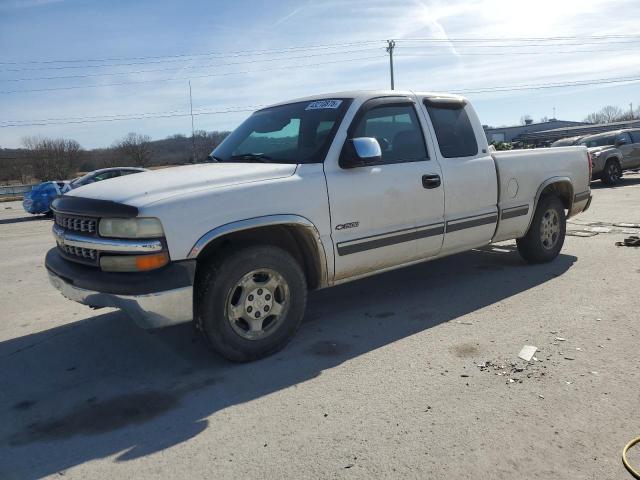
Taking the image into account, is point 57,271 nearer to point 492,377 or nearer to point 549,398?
point 492,377

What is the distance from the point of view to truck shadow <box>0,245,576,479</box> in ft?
10.1

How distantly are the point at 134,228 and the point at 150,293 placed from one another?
0.43 metres

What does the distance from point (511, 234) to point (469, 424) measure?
342 centimetres

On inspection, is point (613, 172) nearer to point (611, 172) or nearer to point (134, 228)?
point (611, 172)

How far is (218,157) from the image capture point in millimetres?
5145

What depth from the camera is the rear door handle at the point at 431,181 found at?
192 inches

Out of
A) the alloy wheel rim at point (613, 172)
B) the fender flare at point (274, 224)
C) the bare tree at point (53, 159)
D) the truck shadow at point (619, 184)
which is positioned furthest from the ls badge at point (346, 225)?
the bare tree at point (53, 159)

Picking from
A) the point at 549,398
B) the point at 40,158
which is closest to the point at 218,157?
the point at 549,398

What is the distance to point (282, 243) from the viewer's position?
4297 mm

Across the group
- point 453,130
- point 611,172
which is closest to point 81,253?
point 453,130

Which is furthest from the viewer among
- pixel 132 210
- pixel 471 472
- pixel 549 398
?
pixel 132 210

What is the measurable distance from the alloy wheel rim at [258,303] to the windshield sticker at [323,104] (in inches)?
63.4

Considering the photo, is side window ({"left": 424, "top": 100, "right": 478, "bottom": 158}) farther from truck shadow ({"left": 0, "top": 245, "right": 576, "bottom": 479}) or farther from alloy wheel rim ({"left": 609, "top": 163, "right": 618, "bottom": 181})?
alloy wheel rim ({"left": 609, "top": 163, "right": 618, "bottom": 181})

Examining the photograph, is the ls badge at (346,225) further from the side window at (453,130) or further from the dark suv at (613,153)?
the dark suv at (613,153)
